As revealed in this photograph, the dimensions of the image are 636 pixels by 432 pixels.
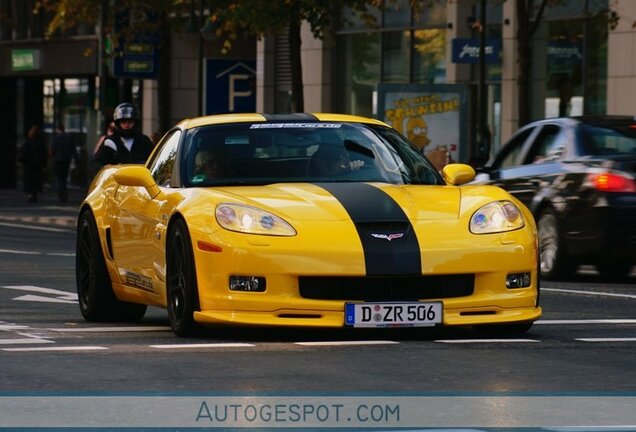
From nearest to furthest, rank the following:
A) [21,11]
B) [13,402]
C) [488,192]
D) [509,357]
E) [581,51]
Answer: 1. [13,402]
2. [509,357]
3. [488,192]
4. [581,51]
5. [21,11]

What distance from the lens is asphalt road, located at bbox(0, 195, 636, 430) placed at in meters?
8.71

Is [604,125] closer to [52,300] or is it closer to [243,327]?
[52,300]

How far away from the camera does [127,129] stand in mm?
17453

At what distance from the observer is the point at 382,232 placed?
10766mm

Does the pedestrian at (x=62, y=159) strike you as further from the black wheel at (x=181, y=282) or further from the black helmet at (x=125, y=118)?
the black wheel at (x=181, y=282)

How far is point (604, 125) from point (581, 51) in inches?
648

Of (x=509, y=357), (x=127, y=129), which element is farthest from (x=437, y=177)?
(x=127, y=129)

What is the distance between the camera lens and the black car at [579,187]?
56.2 ft

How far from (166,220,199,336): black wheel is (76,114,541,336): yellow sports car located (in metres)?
0.01

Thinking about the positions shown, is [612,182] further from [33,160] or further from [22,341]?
[33,160]

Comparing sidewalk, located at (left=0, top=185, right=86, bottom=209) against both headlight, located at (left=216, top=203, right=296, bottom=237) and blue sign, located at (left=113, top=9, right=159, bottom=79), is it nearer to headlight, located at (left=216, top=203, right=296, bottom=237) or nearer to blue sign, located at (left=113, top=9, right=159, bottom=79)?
blue sign, located at (left=113, top=9, right=159, bottom=79)

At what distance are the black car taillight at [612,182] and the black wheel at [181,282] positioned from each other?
6.60 metres

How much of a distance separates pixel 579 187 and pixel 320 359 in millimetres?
8054

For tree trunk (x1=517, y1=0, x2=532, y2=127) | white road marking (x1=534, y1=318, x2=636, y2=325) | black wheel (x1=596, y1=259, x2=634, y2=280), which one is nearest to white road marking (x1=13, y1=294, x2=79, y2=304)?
white road marking (x1=534, y1=318, x2=636, y2=325)
